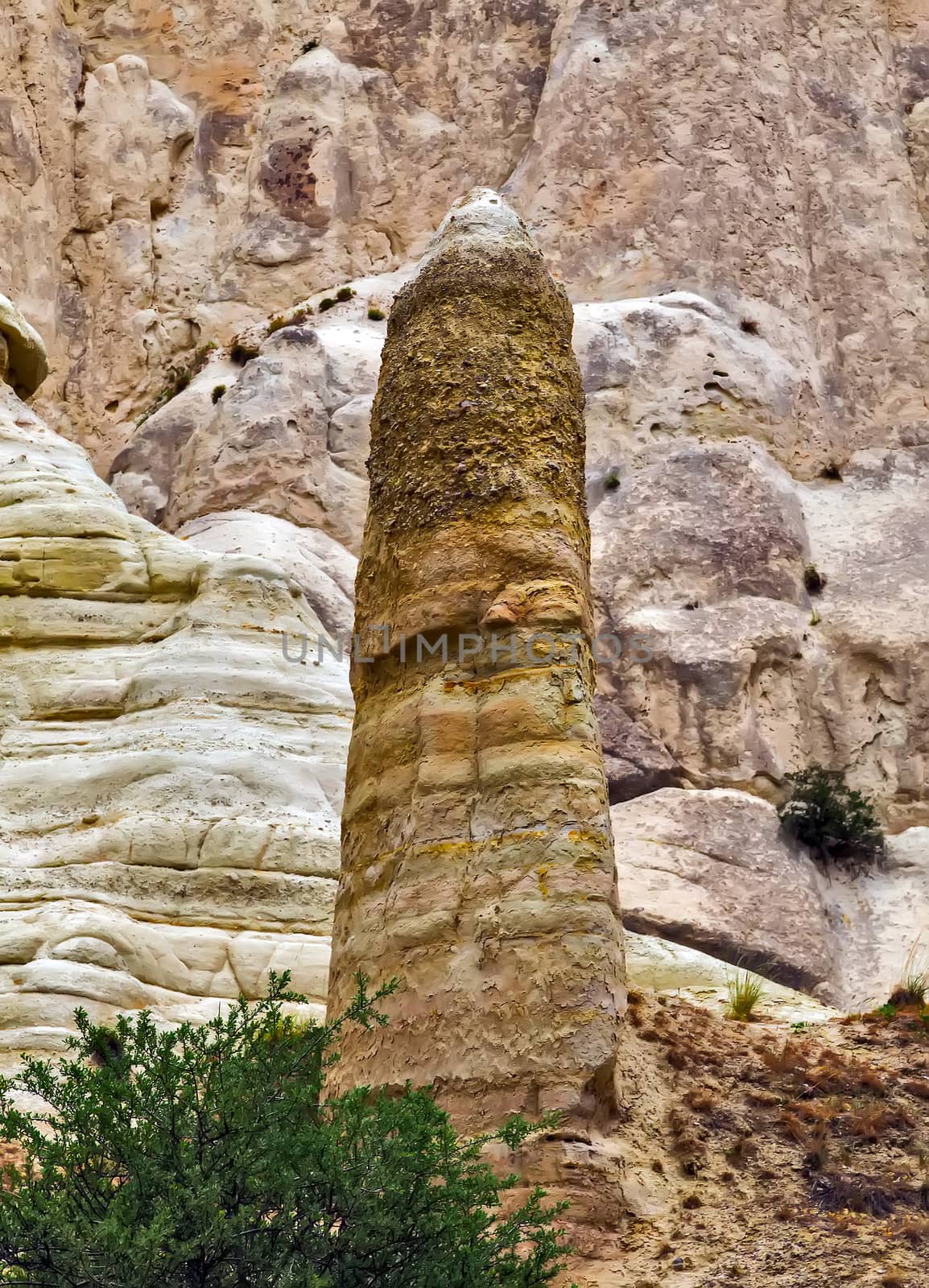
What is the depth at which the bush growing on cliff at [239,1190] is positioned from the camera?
6.42m

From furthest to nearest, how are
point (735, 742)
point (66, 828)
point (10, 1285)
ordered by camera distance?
point (735, 742), point (66, 828), point (10, 1285)

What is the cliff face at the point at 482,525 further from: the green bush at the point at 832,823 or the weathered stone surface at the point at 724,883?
the green bush at the point at 832,823

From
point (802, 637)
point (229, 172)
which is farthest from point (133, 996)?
point (229, 172)

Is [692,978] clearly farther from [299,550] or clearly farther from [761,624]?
[761,624]

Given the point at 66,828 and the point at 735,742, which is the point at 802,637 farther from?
the point at 66,828

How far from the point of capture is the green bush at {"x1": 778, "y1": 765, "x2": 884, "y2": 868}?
2228 centimetres

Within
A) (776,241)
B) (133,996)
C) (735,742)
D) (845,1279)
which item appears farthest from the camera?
(776,241)

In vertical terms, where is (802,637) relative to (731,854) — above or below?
above

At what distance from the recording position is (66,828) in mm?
14438

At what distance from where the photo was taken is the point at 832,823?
73.4 ft

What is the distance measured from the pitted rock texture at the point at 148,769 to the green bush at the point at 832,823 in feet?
26.1

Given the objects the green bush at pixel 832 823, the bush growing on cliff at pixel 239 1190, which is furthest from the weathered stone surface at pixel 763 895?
the bush growing on cliff at pixel 239 1190

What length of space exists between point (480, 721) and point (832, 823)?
1383cm

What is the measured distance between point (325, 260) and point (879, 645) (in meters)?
12.5
